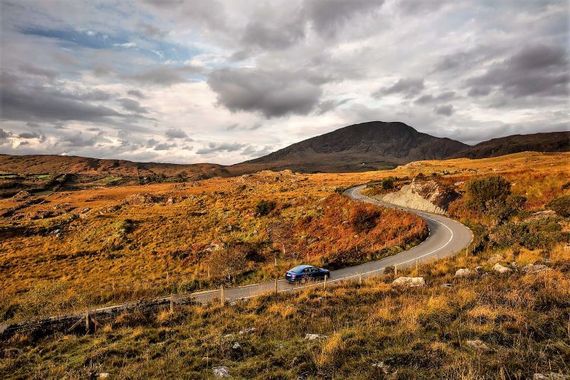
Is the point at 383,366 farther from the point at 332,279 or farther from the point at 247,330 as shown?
the point at 332,279

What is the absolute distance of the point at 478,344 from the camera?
29.1 ft

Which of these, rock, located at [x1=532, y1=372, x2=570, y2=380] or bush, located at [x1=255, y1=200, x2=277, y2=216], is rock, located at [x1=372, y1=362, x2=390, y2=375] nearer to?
rock, located at [x1=532, y1=372, x2=570, y2=380]

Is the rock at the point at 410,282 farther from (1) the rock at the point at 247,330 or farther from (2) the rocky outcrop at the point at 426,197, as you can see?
(2) the rocky outcrop at the point at 426,197

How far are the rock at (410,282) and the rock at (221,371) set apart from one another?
11.7 meters

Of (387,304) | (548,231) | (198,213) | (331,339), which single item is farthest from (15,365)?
(198,213)

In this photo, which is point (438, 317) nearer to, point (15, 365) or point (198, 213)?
point (15, 365)

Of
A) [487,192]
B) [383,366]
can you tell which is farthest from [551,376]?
[487,192]

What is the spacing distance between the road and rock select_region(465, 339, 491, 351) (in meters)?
13.3

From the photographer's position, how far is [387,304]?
14.3 metres

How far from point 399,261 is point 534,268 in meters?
11.4

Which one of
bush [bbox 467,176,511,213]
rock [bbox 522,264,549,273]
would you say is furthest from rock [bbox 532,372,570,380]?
bush [bbox 467,176,511,213]

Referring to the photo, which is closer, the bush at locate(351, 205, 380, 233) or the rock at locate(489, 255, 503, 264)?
the rock at locate(489, 255, 503, 264)

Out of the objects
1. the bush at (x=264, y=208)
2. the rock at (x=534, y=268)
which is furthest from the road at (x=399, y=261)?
the bush at (x=264, y=208)

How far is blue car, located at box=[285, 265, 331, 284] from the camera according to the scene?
25.2 meters
